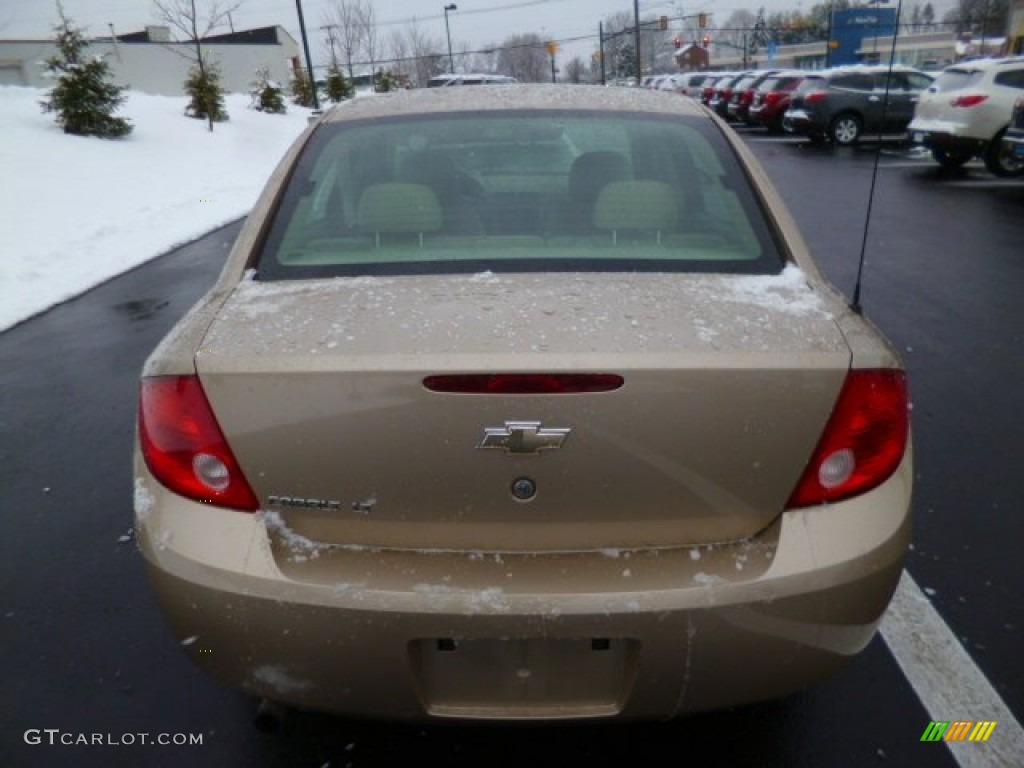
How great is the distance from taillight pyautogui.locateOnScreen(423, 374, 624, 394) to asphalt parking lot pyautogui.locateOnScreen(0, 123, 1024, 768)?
34.4 inches

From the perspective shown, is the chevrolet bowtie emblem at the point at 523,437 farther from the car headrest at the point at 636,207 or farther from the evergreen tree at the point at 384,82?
the evergreen tree at the point at 384,82

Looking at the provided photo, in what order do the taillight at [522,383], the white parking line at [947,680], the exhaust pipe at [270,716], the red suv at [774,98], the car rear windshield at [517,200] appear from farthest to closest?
the red suv at [774,98]
the car rear windshield at [517,200]
the white parking line at [947,680]
the exhaust pipe at [270,716]
the taillight at [522,383]

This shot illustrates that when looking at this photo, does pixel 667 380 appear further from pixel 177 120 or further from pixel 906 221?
pixel 177 120

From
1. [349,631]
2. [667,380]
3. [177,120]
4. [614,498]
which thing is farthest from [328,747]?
[177,120]

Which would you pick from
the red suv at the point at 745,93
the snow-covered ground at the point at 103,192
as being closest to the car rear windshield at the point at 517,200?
the snow-covered ground at the point at 103,192

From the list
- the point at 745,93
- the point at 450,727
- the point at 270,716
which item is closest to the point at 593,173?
the point at 450,727

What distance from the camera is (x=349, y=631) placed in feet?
5.40

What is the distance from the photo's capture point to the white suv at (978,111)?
12.9m

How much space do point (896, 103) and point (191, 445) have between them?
73.1 feet

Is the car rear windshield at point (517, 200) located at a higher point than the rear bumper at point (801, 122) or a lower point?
higher

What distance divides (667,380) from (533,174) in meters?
1.16

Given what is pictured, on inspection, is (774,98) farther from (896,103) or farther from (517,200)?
(517,200)

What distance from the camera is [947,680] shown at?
2.35 m

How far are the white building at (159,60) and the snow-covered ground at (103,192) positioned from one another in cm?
1600
